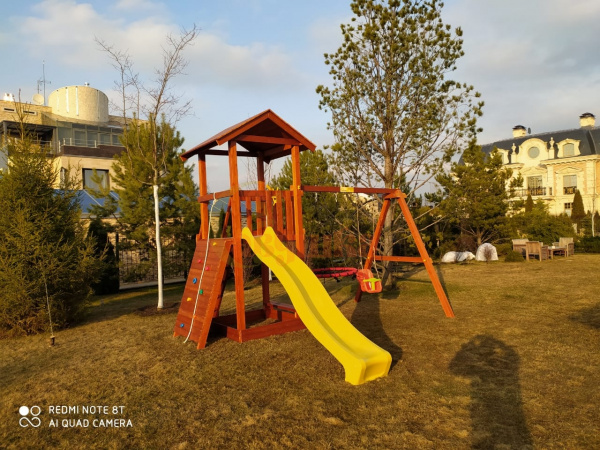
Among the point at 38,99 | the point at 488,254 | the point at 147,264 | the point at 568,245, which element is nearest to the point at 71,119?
the point at 38,99

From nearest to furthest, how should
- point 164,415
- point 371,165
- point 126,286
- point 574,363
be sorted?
point 164,415 → point 574,363 → point 371,165 → point 126,286

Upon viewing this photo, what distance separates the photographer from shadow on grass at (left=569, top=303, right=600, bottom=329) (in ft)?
23.5

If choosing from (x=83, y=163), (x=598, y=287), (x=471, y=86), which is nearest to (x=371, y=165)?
(x=471, y=86)

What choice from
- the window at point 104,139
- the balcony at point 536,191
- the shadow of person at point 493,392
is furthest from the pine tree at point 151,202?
the balcony at point 536,191

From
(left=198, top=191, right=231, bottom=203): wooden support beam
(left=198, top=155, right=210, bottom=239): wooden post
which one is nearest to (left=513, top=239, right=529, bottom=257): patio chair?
(left=198, top=155, right=210, bottom=239): wooden post

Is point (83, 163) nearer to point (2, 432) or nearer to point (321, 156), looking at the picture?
point (321, 156)

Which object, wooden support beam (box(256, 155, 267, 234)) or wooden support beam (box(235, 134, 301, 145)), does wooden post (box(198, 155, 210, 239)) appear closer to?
wooden support beam (box(256, 155, 267, 234))

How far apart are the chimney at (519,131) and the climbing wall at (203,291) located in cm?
4895

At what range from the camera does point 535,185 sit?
44438 millimetres

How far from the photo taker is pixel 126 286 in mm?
15555

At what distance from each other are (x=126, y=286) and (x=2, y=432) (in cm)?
1216

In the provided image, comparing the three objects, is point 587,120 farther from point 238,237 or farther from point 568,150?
point 238,237

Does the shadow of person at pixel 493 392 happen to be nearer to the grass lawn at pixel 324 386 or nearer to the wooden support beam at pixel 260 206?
the grass lawn at pixel 324 386

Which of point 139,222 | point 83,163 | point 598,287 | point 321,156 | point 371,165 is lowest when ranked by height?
point 598,287
